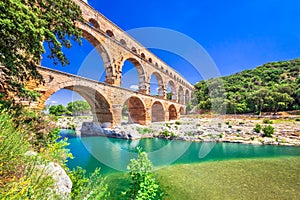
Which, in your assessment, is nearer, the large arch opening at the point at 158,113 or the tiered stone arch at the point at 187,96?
the large arch opening at the point at 158,113

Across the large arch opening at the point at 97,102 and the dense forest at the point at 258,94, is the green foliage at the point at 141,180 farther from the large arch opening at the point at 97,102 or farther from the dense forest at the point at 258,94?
the dense forest at the point at 258,94

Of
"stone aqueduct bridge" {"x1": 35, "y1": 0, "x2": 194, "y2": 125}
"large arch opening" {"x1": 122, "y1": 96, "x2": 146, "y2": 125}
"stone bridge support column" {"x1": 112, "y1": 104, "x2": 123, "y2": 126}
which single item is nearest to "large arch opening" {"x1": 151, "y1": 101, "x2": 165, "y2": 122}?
"stone aqueduct bridge" {"x1": 35, "y1": 0, "x2": 194, "y2": 125}

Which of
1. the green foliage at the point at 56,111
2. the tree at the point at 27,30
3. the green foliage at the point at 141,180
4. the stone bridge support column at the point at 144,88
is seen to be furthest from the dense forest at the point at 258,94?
the tree at the point at 27,30

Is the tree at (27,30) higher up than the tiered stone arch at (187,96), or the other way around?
the tiered stone arch at (187,96)

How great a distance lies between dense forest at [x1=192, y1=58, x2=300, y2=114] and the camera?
27141 millimetres

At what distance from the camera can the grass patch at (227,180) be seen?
172 inches

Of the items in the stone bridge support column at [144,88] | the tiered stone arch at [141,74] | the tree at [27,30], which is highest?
the tiered stone arch at [141,74]

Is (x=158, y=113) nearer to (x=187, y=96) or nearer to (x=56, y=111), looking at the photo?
(x=56, y=111)

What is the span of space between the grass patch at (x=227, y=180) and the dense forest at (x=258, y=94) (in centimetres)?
2512

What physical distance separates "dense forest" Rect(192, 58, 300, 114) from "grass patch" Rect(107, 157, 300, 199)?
82.4ft

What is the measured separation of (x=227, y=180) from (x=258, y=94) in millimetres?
29660

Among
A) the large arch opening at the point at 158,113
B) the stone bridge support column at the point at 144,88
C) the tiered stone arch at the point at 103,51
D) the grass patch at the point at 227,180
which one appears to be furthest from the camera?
the large arch opening at the point at 158,113

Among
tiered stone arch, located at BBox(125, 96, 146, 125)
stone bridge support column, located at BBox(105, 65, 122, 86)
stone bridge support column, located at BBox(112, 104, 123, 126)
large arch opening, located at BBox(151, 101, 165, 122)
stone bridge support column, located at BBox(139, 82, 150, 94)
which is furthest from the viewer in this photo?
large arch opening, located at BBox(151, 101, 165, 122)

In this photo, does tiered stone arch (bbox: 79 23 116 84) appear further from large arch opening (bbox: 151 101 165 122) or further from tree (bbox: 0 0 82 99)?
large arch opening (bbox: 151 101 165 122)
